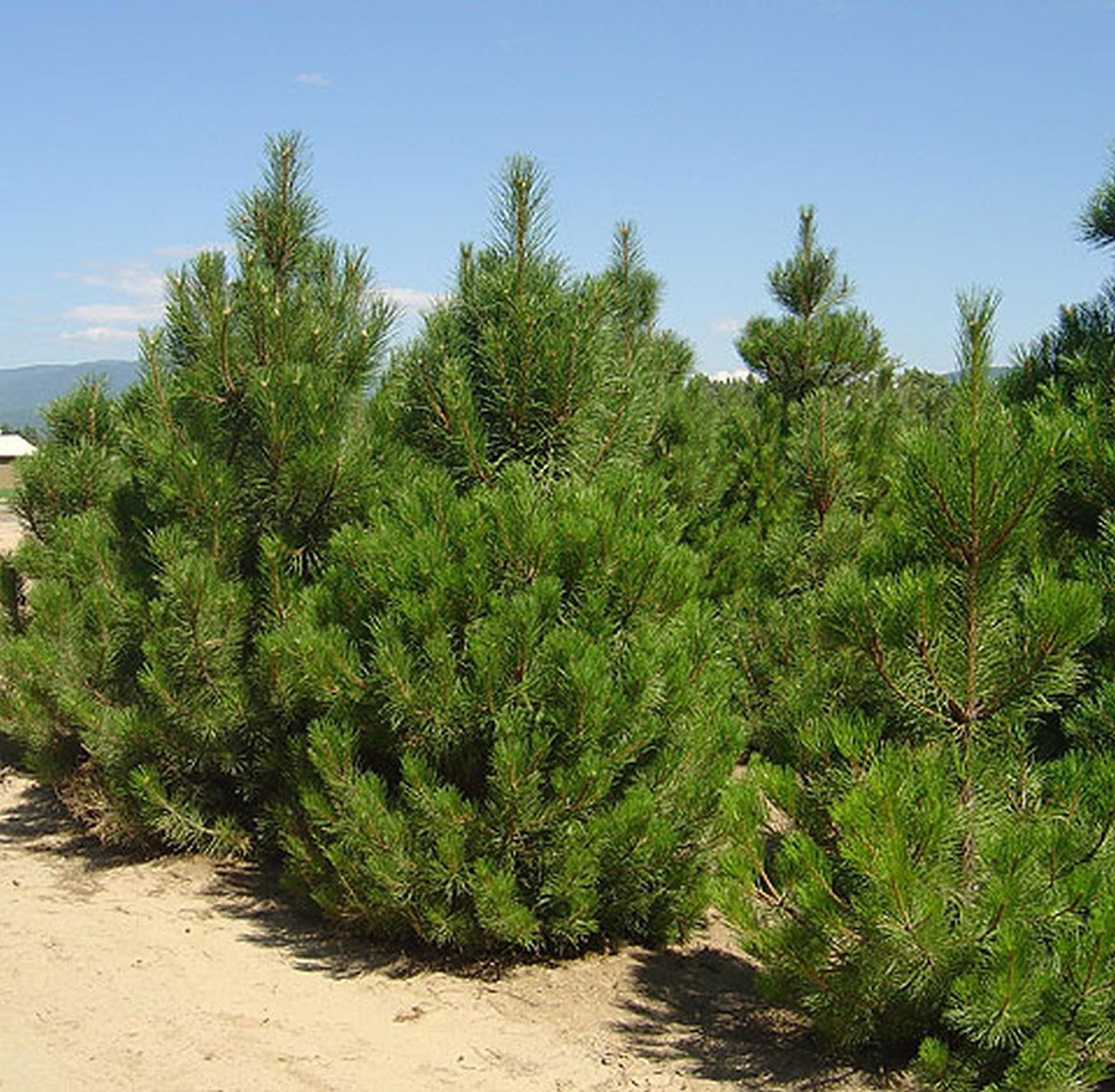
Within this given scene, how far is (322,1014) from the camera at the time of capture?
4.73 metres

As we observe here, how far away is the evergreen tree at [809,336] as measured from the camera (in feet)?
30.3

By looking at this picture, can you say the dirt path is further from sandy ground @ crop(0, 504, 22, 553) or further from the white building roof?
the white building roof

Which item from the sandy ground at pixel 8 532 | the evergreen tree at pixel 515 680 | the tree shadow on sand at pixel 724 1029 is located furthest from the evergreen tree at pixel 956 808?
the sandy ground at pixel 8 532

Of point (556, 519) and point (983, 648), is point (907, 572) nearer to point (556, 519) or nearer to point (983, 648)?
point (983, 648)

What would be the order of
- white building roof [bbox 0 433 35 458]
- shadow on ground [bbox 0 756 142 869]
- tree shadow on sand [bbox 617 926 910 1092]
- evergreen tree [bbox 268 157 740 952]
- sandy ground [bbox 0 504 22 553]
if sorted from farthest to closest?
1. white building roof [bbox 0 433 35 458]
2. sandy ground [bbox 0 504 22 553]
3. shadow on ground [bbox 0 756 142 869]
4. evergreen tree [bbox 268 157 740 952]
5. tree shadow on sand [bbox 617 926 910 1092]

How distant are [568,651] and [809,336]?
5.21m

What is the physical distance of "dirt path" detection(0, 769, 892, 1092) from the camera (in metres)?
4.18

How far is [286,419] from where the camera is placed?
20.2ft

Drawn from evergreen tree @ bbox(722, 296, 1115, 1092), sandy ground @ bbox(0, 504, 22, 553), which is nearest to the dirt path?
evergreen tree @ bbox(722, 296, 1115, 1092)

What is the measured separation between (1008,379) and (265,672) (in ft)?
12.3

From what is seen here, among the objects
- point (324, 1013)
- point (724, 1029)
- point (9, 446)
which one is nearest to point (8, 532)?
point (324, 1013)

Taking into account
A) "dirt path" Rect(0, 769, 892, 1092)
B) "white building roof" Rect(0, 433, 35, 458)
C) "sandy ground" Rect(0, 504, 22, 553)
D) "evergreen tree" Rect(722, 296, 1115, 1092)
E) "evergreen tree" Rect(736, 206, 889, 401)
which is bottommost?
"dirt path" Rect(0, 769, 892, 1092)

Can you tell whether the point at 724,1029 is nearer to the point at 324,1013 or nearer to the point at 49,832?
the point at 324,1013

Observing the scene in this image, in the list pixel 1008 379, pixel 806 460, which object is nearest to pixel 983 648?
pixel 1008 379
